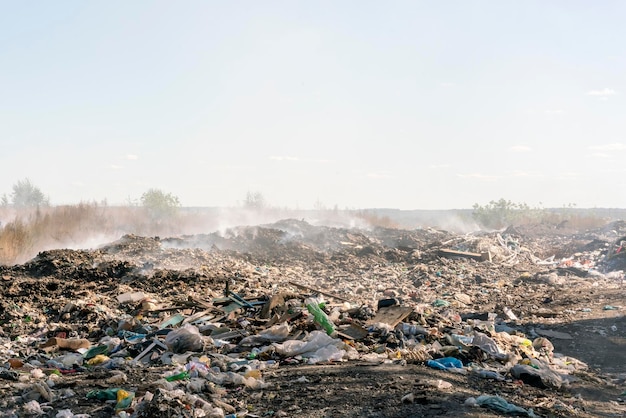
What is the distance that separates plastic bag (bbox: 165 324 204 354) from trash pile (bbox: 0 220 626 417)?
16 mm

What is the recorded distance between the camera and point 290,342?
654 cm

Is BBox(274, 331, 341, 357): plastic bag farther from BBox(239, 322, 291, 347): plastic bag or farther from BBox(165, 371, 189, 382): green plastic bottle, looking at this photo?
BBox(165, 371, 189, 382): green plastic bottle

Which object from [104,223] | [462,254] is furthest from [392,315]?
[104,223]

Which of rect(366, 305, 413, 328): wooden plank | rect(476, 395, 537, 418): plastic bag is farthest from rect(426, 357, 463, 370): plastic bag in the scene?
rect(366, 305, 413, 328): wooden plank

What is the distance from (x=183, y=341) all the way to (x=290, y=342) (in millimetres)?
1236

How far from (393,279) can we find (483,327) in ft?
21.9

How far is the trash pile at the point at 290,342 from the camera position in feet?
15.9

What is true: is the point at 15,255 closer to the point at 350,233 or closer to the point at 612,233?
the point at 350,233

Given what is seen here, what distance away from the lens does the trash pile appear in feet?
15.9

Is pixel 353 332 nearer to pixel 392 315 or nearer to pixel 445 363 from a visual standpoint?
pixel 392 315

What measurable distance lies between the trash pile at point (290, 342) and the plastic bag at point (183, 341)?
0.6 inches

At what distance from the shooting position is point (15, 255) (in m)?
Result: 15.7

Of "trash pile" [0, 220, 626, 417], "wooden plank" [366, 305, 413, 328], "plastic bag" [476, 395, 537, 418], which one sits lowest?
"trash pile" [0, 220, 626, 417]

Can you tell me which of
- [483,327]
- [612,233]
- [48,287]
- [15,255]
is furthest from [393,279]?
[612,233]
